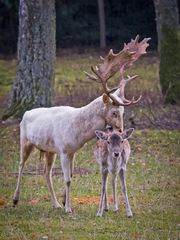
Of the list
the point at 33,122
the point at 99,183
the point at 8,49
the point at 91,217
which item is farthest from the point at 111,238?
the point at 8,49

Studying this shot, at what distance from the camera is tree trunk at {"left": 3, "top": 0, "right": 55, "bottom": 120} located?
17562 mm

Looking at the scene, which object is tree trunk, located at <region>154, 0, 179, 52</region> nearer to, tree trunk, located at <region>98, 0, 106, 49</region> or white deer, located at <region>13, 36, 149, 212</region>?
white deer, located at <region>13, 36, 149, 212</region>

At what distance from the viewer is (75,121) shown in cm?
1071

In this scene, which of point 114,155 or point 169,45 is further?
point 169,45

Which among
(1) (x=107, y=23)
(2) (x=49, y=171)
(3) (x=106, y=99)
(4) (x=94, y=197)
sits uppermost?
(1) (x=107, y=23)

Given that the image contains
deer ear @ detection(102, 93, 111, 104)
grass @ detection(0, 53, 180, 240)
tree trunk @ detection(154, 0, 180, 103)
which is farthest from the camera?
tree trunk @ detection(154, 0, 180, 103)

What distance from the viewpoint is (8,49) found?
33500mm

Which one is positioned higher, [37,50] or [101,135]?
[37,50]

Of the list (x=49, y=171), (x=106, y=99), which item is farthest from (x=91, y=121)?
(x=49, y=171)

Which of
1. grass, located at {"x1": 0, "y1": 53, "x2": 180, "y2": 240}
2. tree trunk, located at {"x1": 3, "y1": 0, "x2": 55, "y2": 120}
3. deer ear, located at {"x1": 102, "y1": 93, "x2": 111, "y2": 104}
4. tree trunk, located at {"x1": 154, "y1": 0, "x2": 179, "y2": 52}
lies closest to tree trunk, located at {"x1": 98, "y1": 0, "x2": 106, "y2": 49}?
tree trunk, located at {"x1": 154, "y1": 0, "x2": 179, "y2": 52}

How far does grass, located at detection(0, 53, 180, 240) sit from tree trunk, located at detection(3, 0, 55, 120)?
85 cm

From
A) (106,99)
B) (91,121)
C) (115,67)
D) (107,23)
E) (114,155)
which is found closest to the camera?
(114,155)

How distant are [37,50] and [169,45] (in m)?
4.36

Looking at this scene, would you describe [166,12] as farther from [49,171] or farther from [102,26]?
[102,26]
